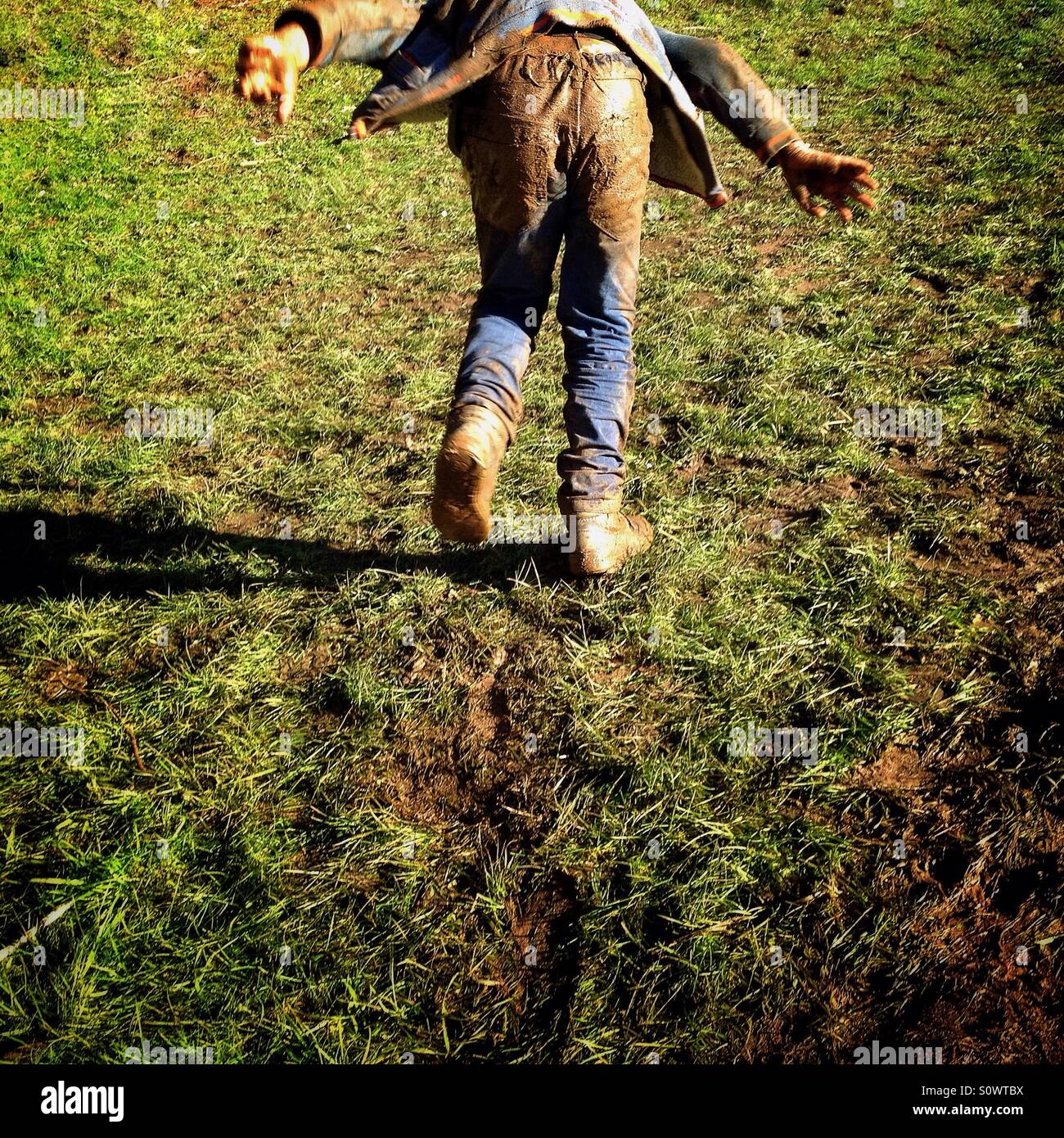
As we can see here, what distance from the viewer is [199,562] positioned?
334 cm

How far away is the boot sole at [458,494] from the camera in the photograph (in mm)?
2389

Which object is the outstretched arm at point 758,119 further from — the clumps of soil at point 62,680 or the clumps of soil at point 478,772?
the clumps of soil at point 62,680

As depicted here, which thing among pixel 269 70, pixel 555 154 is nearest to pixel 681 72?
pixel 555 154

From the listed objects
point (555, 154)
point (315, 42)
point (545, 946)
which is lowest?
point (545, 946)

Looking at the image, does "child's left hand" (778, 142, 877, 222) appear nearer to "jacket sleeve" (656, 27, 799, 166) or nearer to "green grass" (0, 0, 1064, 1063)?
"jacket sleeve" (656, 27, 799, 166)

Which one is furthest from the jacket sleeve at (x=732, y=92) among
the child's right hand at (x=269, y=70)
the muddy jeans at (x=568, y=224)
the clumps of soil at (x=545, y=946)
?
the clumps of soil at (x=545, y=946)

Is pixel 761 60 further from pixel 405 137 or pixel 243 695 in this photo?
pixel 243 695

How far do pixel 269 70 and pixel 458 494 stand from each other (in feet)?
3.98

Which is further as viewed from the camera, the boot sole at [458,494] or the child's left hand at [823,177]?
the child's left hand at [823,177]

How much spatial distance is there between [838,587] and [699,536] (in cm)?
56

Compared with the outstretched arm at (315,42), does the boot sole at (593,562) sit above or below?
below

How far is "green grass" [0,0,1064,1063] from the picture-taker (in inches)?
79.5

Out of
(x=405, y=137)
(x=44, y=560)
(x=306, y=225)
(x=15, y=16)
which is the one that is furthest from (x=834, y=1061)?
(x=15, y=16)

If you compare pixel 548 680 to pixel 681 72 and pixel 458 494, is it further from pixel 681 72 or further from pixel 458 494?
pixel 681 72
